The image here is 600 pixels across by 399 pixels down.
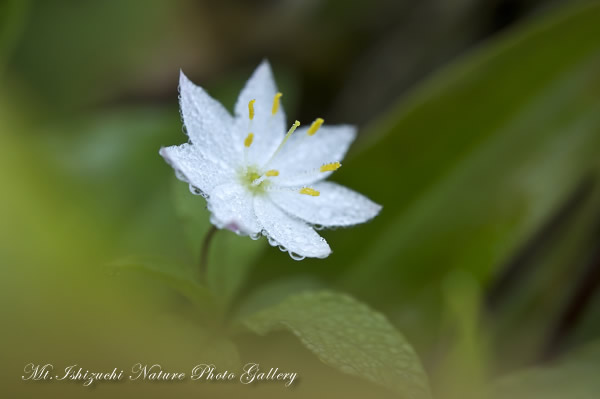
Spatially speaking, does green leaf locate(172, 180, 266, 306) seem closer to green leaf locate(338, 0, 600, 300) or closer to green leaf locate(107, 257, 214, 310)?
green leaf locate(107, 257, 214, 310)

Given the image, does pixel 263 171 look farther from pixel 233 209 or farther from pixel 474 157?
pixel 474 157

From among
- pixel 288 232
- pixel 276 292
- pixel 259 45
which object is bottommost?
pixel 276 292

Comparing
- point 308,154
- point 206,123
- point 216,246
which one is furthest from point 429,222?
point 206,123

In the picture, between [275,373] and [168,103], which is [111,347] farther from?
[168,103]

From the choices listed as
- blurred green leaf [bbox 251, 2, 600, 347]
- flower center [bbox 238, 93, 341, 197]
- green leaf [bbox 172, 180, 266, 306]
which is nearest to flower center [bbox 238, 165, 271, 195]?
flower center [bbox 238, 93, 341, 197]

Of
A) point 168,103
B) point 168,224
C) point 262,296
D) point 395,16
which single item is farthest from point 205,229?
point 395,16

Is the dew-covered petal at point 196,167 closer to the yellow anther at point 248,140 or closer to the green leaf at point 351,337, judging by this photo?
the yellow anther at point 248,140
